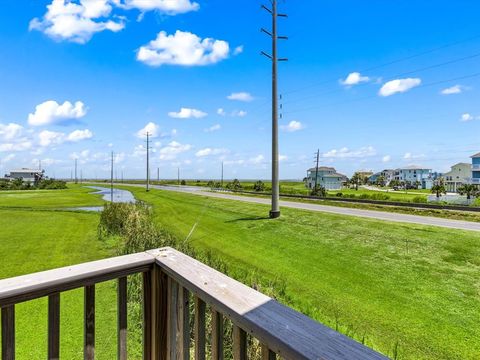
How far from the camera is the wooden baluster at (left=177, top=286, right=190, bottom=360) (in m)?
1.31

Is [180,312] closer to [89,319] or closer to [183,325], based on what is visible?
[183,325]

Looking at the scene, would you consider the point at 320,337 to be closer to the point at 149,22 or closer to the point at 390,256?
the point at 390,256

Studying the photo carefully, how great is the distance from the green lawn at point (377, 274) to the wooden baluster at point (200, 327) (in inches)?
139

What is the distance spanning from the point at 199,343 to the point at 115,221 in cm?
1124

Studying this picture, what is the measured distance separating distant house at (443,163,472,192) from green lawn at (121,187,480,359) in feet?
213

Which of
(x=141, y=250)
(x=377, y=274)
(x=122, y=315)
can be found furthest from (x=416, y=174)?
(x=122, y=315)

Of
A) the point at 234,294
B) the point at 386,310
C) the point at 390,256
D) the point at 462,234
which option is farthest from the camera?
the point at 462,234

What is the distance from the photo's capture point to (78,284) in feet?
4.11

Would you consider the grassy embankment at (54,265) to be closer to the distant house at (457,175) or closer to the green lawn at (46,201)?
the green lawn at (46,201)

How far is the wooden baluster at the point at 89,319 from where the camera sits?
1.30 meters

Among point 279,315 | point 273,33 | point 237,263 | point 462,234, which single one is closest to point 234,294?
point 279,315

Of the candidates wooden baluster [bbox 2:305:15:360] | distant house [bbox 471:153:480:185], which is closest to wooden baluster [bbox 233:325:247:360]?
wooden baluster [bbox 2:305:15:360]

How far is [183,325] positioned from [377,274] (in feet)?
19.2

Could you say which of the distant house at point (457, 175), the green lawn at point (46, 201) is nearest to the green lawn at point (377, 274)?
the green lawn at point (46, 201)
